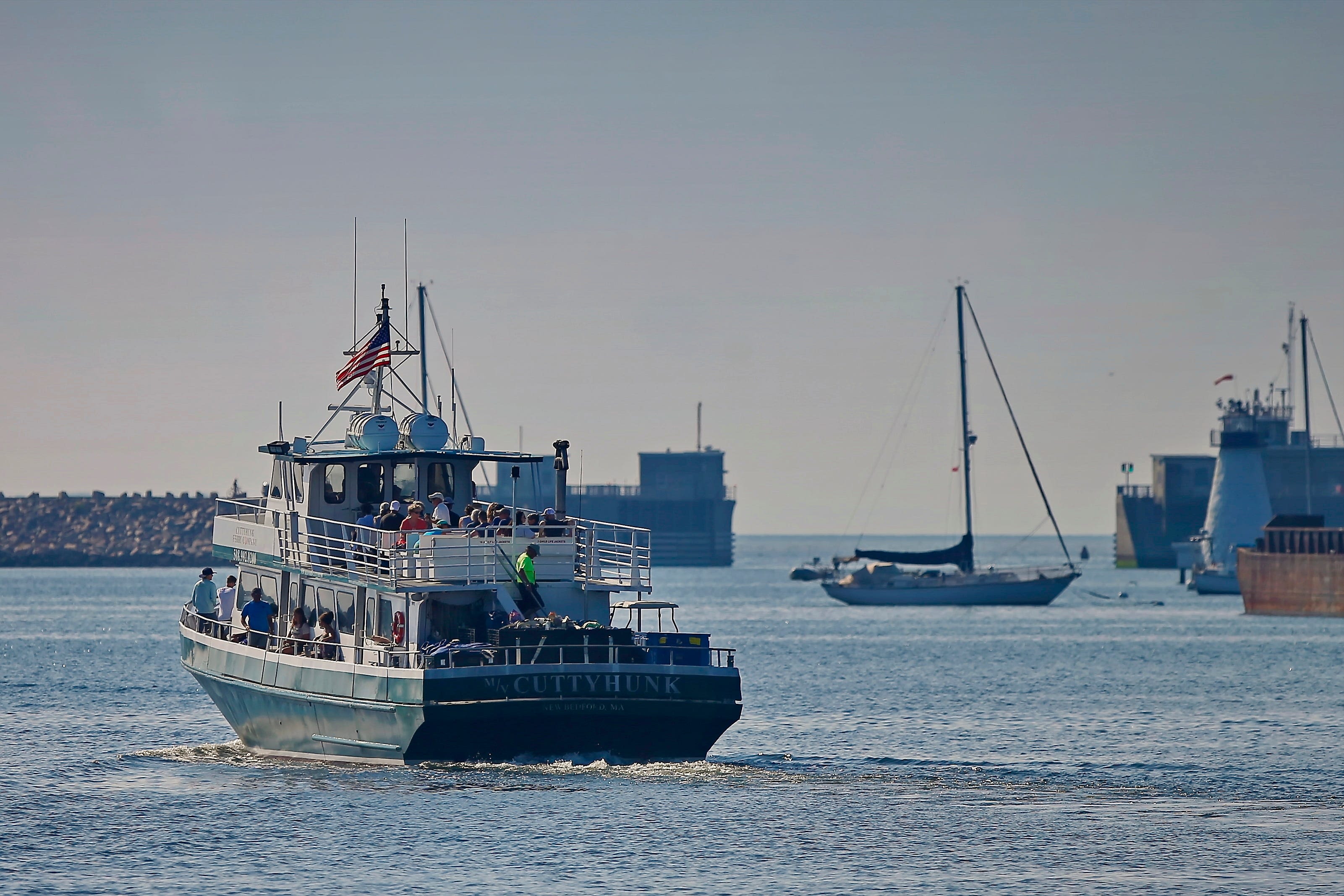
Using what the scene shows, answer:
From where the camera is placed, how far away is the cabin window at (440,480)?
3759 centimetres

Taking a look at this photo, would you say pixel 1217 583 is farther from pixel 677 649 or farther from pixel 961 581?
pixel 677 649

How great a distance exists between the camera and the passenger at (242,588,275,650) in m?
37.0

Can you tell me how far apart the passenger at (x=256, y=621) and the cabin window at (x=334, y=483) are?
2478mm

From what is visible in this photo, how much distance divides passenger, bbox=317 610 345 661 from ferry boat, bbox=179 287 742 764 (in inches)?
2.6

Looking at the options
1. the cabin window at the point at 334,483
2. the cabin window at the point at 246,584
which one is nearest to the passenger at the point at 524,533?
the cabin window at the point at 334,483

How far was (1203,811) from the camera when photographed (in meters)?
30.4

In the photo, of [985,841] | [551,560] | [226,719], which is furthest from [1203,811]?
[226,719]

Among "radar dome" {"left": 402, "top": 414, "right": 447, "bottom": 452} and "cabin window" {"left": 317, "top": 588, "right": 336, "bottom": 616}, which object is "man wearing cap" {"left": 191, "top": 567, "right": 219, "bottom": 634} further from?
"radar dome" {"left": 402, "top": 414, "right": 447, "bottom": 452}

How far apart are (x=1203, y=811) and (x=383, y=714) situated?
45.0 ft

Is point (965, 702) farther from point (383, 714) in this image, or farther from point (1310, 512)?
point (1310, 512)

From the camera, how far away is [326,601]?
3678cm

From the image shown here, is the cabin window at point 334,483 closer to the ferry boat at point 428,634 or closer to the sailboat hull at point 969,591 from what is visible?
the ferry boat at point 428,634

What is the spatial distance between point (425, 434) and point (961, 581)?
86.3 m

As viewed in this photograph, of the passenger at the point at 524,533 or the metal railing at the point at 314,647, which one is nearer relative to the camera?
the metal railing at the point at 314,647
